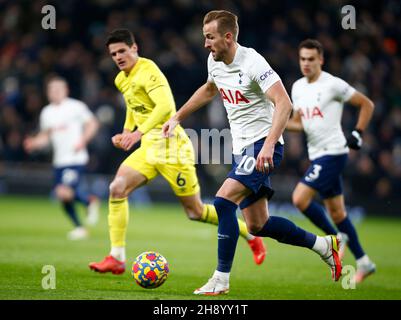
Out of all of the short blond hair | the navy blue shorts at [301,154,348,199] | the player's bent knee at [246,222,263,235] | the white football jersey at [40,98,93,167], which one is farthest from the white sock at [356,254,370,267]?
the white football jersey at [40,98,93,167]

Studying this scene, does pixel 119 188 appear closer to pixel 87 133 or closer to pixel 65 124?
pixel 87 133

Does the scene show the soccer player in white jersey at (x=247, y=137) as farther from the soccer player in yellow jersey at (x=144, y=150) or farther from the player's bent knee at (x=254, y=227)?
the soccer player in yellow jersey at (x=144, y=150)

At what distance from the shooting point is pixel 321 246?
7625mm

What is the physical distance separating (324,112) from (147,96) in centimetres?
233

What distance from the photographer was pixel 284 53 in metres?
19.2

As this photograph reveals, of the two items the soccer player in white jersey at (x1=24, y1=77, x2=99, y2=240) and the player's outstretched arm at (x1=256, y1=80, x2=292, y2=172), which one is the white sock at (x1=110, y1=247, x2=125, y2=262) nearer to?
the player's outstretched arm at (x1=256, y1=80, x2=292, y2=172)

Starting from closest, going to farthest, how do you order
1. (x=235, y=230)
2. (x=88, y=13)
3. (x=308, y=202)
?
1. (x=235, y=230)
2. (x=308, y=202)
3. (x=88, y=13)

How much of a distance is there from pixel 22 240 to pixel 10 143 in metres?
8.97

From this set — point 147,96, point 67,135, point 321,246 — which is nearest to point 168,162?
point 147,96

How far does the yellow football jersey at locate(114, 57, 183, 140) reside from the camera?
8.46 m

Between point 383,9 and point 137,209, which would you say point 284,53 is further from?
point 137,209

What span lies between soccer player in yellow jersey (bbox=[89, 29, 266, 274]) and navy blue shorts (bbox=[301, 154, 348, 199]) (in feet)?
4.76

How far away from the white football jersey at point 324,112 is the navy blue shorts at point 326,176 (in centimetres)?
9
